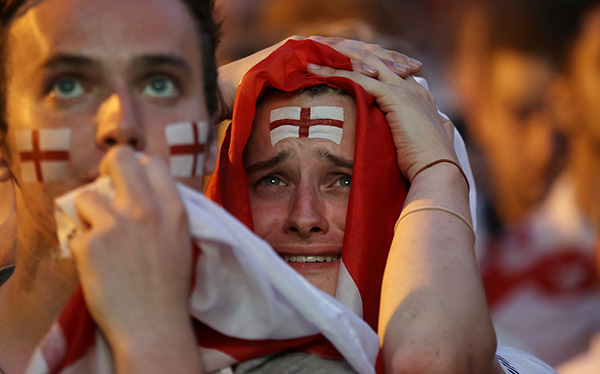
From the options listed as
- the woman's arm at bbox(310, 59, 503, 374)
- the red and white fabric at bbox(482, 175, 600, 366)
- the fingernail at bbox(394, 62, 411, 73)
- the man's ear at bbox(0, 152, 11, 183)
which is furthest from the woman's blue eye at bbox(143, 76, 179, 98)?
the red and white fabric at bbox(482, 175, 600, 366)

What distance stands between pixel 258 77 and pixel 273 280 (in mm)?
1081

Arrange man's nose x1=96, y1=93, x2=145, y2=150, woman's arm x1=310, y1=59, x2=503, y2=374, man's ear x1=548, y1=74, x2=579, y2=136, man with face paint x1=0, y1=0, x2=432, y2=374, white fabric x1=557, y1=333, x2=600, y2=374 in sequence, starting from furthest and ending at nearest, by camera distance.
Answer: man's ear x1=548, y1=74, x2=579, y2=136 → white fabric x1=557, y1=333, x2=600, y2=374 → woman's arm x1=310, y1=59, x2=503, y2=374 → man's nose x1=96, y1=93, x2=145, y2=150 → man with face paint x1=0, y1=0, x2=432, y2=374

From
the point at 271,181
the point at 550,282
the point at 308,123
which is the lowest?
the point at 550,282

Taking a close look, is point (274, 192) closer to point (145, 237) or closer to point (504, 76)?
point (145, 237)

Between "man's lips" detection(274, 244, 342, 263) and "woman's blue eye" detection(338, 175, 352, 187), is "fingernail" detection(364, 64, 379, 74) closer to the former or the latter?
"woman's blue eye" detection(338, 175, 352, 187)

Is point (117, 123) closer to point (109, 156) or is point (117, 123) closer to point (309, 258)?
point (109, 156)

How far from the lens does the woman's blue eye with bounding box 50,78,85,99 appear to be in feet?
5.17

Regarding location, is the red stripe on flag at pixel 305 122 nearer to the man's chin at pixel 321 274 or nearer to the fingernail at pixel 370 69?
the fingernail at pixel 370 69

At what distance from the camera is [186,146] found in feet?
5.48

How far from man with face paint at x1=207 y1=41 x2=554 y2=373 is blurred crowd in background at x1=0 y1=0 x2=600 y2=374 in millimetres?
1502

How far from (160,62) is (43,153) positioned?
0.28 meters

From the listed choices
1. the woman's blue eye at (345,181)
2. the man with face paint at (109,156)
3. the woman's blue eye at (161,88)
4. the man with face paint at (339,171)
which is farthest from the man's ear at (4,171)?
the woman's blue eye at (345,181)

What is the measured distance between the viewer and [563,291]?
5.10 meters

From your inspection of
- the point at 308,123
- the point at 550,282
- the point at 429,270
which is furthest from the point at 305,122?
the point at 550,282
